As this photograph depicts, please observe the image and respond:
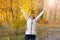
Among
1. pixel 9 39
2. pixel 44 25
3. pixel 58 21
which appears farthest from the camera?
pixel 58 21

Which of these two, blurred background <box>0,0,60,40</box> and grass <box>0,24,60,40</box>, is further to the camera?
grass <box>0,24,60,40</box>

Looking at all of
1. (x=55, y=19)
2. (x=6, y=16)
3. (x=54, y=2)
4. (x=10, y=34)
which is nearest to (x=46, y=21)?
(x=55, y=19)

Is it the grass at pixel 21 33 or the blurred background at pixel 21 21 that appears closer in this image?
the blurred background at pixel 21 21

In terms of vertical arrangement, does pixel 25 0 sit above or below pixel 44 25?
above

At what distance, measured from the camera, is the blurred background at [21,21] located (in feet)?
44.3

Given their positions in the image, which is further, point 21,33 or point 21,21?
point 21,33

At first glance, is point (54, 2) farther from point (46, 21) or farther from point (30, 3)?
point (30, 3)

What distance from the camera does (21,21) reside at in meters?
13.7

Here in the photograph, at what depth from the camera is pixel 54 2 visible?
67.6 feet

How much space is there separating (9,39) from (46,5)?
19.1ft

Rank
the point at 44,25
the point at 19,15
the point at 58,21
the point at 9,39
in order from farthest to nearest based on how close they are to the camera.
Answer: the point at 58,21 → the point at 44,25 → the point at 9,39 → the point at 19,15

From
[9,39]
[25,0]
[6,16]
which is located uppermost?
[25,0]

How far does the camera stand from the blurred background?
13.5 metres

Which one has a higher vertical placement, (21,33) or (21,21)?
(21,21)
